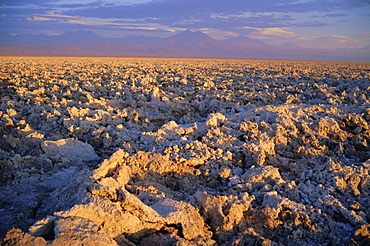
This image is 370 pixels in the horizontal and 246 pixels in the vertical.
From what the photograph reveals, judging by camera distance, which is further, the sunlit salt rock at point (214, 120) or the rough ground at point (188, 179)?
the sunlit salt rock at point (214, 120)

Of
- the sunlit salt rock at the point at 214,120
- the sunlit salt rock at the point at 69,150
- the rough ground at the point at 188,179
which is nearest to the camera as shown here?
the rough ground at the point at 188,179

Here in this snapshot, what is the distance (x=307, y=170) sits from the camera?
340 cm

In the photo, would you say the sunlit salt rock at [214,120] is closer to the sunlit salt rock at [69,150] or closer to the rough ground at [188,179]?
the rough ground at [188,179]

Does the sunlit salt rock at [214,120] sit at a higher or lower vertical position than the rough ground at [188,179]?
higher

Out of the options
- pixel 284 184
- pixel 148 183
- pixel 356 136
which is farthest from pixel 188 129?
pixel 356 136

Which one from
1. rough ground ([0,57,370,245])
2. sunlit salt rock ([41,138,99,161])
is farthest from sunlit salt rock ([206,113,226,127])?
sunlit salt rock ([41,138,99,161])

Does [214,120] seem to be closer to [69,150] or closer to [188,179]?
[188,179]

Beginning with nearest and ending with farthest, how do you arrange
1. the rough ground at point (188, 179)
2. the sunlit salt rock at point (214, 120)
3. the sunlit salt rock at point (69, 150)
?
the rough ground at point (188, 179) → the sunlit salt rock at point (69, 150) → the sunlit salt rock at point (214, 120)

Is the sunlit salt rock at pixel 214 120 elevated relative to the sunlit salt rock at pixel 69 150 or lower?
elevated

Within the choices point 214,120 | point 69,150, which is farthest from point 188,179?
point 69,150

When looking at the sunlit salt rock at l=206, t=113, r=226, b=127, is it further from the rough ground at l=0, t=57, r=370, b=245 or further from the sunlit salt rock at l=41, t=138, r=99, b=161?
the sunlit salt rock at l=41, t=138, r=99, b=161

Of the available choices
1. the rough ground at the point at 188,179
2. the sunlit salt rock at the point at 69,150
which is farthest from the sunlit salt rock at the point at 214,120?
the sunlit salt rock at the point at 69,150

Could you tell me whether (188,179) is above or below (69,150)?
below

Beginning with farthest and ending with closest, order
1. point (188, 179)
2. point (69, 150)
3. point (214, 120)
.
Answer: point (214, 120) → point (69, 150) → point (188, 179)
